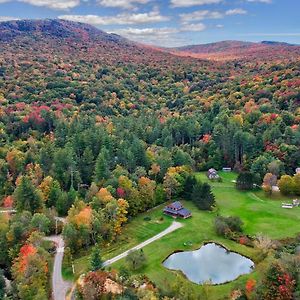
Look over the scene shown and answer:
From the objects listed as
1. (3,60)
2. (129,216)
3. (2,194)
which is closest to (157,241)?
(129,216)

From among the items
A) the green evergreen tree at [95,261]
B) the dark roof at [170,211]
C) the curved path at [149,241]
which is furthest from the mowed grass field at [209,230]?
the green evergreen tree at [95,261]

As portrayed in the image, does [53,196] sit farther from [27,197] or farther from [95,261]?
[95,261]

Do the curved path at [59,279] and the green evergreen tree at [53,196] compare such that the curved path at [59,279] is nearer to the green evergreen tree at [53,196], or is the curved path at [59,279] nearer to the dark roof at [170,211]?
the green evergreen tree at [53,196]

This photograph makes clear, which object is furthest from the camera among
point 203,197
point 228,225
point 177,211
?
point 203,197

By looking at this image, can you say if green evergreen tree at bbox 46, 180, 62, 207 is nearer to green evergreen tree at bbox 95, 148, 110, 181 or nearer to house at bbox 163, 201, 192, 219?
green evergreen tree at bbox 95, 148, 110, 181

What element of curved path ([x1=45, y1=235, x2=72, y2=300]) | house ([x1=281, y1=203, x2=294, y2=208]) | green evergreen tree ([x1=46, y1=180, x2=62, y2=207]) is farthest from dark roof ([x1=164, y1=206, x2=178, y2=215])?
house ([x1=281, y1=203, x2=294, y2=208])

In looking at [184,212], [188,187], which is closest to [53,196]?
[184,212]
